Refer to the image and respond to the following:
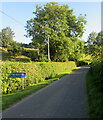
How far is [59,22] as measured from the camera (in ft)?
131

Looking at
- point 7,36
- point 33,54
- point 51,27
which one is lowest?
point 33,54

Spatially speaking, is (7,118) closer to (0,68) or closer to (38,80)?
(0,68)

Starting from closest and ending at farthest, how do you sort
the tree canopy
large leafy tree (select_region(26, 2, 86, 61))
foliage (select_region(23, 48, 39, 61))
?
large leafy tree (select_region(26, 2, 86, 61))
foliage (select_region(23, 48, 39, 61))
the tree canopy

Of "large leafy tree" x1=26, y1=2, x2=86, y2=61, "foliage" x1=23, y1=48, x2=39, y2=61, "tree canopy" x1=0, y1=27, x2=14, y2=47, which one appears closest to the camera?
"large leafy tree" x1=26, y1=2, x2=86, y2=61

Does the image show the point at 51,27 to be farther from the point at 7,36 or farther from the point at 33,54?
the point at 7,36

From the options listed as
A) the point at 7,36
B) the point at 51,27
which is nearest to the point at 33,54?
the point at 51,27

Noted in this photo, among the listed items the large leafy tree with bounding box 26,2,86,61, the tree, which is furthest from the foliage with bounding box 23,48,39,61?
the tree

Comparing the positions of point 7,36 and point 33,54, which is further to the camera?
point 7,36

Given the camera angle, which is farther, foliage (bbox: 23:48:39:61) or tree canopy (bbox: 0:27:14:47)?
tree canopy (bbox: 0:27:14:47)

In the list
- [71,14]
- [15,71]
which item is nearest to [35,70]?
[15,71]

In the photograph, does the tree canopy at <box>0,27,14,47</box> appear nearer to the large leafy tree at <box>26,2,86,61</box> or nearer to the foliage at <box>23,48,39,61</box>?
the foliage at <box>23,48,39,61</box>

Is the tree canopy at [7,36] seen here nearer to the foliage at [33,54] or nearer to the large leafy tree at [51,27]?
the foliage at [33,54]

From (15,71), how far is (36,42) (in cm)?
2564

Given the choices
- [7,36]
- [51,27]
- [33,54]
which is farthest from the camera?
[7,36]
